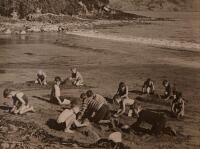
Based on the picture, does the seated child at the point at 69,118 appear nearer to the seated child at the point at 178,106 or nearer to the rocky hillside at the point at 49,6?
the seated child at the point at 178,106

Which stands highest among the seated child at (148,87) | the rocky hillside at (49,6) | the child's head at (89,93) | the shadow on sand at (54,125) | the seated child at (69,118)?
the rocky hillside at (49,6)

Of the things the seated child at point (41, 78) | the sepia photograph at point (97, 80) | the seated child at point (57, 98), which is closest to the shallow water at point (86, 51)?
the sepia photograph at point (97, 80)

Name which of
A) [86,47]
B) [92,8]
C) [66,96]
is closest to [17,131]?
[66,96]

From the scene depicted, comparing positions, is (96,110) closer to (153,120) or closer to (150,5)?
(153,120)

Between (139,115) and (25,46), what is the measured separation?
4697 millimetres

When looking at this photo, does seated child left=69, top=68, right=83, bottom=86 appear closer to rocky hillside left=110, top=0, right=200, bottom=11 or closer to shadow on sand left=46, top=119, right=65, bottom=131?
shadow on sand left=46, top=119, right=65, bottom=131

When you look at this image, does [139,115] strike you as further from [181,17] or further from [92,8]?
[92,8]

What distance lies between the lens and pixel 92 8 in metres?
15.2

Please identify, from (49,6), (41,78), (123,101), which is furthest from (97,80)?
(49,6)

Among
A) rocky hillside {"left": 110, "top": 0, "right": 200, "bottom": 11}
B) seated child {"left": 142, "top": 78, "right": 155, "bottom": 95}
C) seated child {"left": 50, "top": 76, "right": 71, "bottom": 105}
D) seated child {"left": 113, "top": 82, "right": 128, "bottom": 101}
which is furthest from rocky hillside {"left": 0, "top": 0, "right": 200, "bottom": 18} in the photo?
seated child {"left": 50, "top": 76, "right": 71, "bottom": 105}

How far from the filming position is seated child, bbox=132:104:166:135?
176 inches

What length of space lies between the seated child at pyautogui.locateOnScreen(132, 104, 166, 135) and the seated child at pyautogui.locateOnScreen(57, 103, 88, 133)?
654mm

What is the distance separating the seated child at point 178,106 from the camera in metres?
5.03

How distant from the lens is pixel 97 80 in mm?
6609
